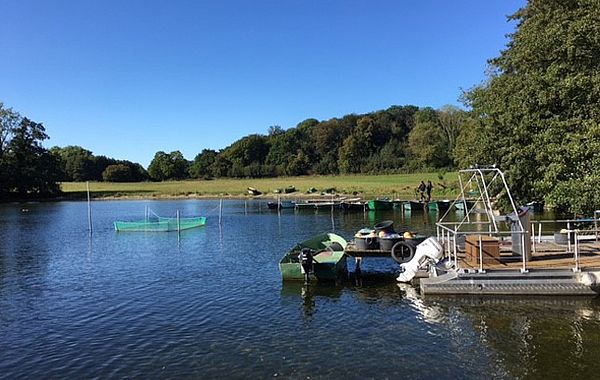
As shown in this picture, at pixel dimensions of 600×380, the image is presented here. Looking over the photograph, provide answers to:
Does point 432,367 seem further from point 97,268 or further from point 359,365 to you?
point 97,268

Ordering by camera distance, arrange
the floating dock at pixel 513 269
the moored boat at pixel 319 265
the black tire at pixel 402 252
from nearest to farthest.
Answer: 1. the floating dock at pixel 513 269
2. the moored boat at pixel 319 265
3. the black tire at pixel 402 252

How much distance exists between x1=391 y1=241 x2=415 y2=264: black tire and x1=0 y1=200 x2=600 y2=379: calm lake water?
1112 mm

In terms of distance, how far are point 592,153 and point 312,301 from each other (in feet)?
44.0

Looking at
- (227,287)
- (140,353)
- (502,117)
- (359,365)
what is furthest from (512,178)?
(140,353)

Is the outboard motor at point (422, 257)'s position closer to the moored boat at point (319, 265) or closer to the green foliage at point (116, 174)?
the moored boat at point (319, 265)

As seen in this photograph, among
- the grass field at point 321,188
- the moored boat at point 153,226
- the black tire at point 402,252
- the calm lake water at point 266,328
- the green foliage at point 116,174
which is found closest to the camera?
the calm lake water at point 266,328

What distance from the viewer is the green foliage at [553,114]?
70.2 ft

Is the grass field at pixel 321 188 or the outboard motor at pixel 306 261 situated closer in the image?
the outboard motor at pixel 306 261

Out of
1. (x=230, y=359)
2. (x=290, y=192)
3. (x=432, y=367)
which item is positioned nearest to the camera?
(x=432, y=367)

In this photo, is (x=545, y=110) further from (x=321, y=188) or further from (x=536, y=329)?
(x=321, y=188)

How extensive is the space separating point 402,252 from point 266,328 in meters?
9.38

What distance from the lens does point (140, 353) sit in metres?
14.3

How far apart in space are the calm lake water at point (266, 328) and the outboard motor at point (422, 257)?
0.86m

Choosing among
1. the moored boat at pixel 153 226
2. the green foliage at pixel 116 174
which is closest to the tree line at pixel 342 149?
the green foliage at pixel 116 174
